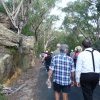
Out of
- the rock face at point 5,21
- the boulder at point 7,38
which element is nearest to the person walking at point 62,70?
the boulder at point 7,38

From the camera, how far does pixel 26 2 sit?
35.5 metres

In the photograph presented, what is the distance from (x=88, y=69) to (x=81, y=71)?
0.60 ft

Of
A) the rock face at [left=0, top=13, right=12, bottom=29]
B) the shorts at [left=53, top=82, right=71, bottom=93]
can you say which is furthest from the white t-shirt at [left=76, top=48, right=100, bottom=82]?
the rock face at [left=0, top=13, right=12, bottom=29]

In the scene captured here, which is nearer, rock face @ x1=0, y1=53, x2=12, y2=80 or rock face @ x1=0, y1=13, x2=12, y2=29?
rock face @ x1=0, y1=53, x2=12, y2=80

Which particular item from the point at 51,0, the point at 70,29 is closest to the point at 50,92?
the point at 51,0

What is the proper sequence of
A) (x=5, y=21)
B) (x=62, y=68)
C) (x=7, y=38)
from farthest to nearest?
(x=5, y=21)
(x=7, y=38)
(x=62, y=68)

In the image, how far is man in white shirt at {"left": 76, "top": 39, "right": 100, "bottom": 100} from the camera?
10219 mm

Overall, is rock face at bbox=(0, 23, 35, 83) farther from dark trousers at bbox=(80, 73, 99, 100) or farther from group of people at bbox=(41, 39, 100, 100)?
dark trousers at bbox=(80, 73, 99, 100)

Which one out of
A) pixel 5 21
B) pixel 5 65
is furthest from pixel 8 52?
pixel 5 21

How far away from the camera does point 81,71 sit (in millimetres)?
10266

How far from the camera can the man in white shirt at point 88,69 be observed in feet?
33.5

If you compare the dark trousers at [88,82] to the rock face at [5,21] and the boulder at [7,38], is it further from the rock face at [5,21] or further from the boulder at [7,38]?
the rock face at [5,21]

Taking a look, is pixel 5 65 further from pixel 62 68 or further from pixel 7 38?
pixel 62 68

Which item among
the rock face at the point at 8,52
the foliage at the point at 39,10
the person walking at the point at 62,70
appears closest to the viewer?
the person walking at the point at 62,70
